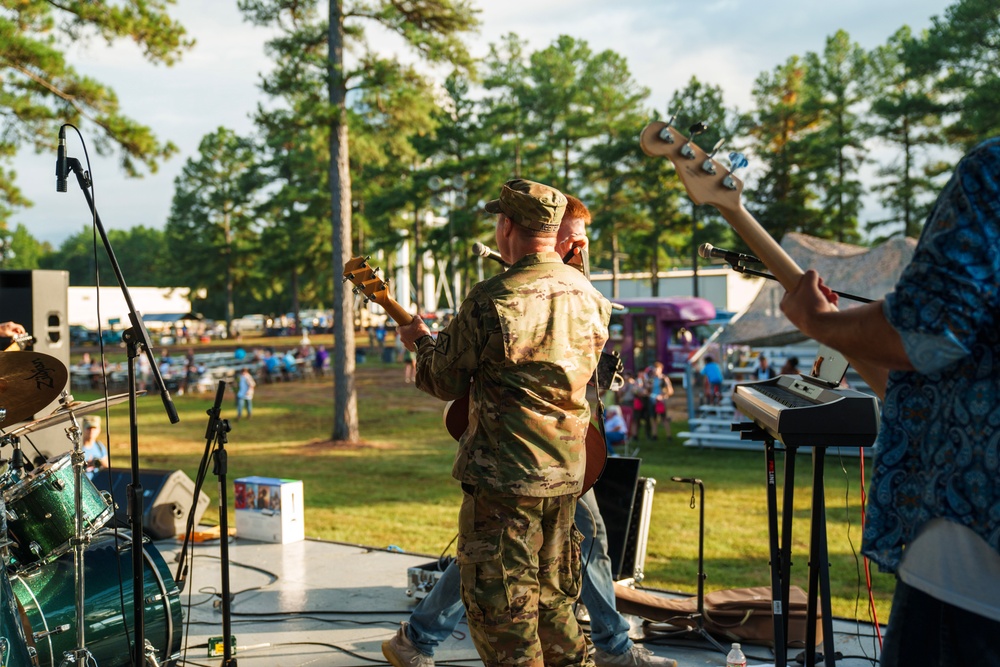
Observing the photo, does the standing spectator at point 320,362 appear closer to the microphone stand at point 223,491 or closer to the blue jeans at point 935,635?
the microphone stand at point 223,491

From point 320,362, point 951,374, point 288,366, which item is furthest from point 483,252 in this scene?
A: point 320,362

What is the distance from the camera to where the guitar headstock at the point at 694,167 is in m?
Answer: 2.53

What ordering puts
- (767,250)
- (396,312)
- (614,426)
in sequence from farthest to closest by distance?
(614,426), (396,312), (767,250)

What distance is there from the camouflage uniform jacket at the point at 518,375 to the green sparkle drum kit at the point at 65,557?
153 centimetres

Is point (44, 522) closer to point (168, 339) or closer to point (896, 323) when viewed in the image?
point (896, 323)

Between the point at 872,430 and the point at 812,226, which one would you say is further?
the point at 812,226

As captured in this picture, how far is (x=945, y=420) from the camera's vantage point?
1.83m

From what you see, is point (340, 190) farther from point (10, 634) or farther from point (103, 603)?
point (10, 634)

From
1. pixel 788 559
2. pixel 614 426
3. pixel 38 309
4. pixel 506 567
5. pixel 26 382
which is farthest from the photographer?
pixel 614 426

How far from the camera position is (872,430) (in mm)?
2902

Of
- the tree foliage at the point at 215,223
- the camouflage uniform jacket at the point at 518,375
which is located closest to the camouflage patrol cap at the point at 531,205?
the camouflage uniform jacket at the point at 518,375

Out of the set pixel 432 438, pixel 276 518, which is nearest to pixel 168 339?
pixel 432 438

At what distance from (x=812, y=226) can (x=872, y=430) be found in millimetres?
34800

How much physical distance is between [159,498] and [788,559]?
5954mm
